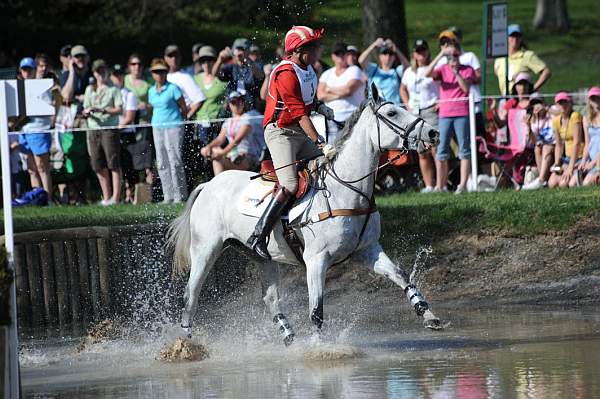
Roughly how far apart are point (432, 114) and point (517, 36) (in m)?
2.43

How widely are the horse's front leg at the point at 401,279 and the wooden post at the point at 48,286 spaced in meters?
4.53

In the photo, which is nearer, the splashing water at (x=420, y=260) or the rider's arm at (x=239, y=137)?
the splashing water at (x=420, y=260)

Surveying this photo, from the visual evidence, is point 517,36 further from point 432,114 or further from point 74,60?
point 74,60

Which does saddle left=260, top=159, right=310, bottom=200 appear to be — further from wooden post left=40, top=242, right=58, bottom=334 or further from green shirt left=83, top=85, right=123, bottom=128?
Answer: green shirt left=83, top=85, right=123, bottom=128

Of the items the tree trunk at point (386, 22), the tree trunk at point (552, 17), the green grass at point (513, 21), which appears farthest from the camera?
the tree trunk at point (552, 17)

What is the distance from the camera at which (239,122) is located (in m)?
18.0

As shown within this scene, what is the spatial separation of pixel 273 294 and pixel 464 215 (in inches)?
151

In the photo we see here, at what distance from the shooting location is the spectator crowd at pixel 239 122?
17.7 m

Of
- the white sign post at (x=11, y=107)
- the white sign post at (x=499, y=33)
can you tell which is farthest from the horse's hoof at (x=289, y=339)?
the white sign post at (x=499, y=33)

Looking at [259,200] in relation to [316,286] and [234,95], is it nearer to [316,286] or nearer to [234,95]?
[316,286]

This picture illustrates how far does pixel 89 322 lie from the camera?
1452 cm

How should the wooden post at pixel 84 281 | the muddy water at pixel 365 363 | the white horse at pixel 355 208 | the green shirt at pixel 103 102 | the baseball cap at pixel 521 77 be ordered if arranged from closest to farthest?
the muddy water at pixel 365 363
the white horse at pixel 355 208
the wooden post at pixel 84 281
the baseball cap at pixel 521 77
the green shirt at pixel 103 102

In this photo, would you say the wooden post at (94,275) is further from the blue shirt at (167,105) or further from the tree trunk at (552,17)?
the tree trunk at (552,17)

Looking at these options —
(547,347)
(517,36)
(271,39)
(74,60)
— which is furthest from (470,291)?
(271,39)
